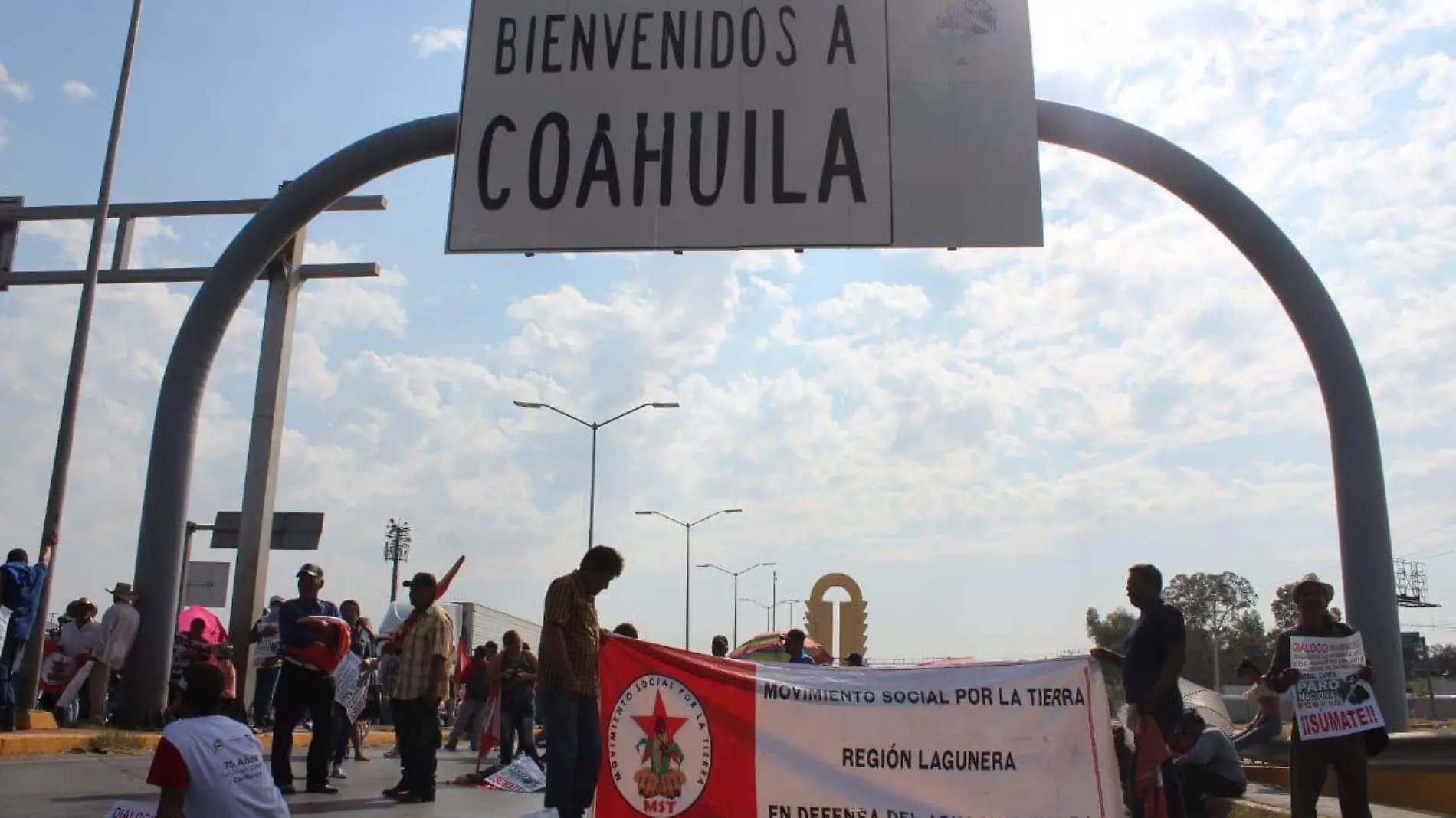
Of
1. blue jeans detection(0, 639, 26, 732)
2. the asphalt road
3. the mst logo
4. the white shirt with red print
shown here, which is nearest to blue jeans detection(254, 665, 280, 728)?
blue jeans detection(0, 639, 26, 732)

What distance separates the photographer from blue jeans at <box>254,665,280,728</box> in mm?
14375

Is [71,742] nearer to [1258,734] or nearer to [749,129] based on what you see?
[749,129]

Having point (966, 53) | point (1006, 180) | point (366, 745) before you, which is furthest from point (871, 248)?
point (366, 745)

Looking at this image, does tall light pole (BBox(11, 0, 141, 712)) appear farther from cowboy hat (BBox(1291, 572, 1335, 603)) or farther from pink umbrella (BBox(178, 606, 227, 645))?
cowboy hat (BBox(1291, 572, 1335, 603))

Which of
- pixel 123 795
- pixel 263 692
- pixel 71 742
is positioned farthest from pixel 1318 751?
pixel 263 692

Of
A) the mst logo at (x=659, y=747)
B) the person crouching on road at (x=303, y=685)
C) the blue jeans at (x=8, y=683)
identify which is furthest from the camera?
the blue jeans at (x=8, y=683)

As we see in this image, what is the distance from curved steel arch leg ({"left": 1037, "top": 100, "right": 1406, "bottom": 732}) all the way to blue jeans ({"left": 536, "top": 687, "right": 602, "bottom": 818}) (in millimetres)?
6805

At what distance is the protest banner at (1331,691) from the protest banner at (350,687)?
733cm

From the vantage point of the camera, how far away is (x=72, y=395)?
14.0 m

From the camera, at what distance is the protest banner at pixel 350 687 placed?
10719 millimetres

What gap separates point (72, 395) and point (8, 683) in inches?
142

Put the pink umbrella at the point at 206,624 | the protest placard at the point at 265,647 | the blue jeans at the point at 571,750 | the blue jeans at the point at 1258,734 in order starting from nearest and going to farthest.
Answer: the blue jeans at the point at 571,750 < the blue jeans at the point at 1258,734 < the protest placard at the point at 265,647 < the pink umbrella at the point at 206,624

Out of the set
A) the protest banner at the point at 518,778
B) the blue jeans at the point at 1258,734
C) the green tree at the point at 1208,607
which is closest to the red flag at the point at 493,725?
the protest banner at the point at 518,778

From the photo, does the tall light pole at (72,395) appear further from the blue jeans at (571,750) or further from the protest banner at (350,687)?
the blue jeans at (571,750)
